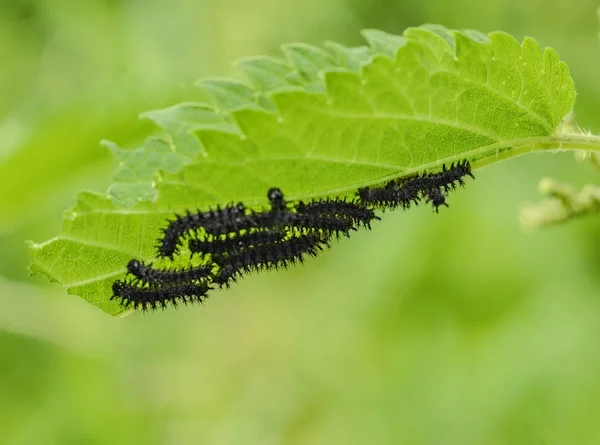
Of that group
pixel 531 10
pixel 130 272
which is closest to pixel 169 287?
pixel 130 272

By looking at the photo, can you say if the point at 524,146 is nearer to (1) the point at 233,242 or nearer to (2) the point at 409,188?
(2) the point at 409,188

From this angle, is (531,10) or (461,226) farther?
(531,10)

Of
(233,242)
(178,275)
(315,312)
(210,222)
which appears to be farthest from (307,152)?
(315,312)

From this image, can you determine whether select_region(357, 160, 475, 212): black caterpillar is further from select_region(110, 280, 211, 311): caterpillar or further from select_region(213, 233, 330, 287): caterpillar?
select_region(110, 280, 211, 311): caterpillar

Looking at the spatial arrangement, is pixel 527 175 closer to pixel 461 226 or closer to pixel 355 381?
pixel 461 226

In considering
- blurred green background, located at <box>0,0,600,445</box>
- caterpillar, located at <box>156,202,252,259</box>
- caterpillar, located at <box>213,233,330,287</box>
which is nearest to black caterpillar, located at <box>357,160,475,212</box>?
caterpillar, located at <box>213,233,330,287</box>

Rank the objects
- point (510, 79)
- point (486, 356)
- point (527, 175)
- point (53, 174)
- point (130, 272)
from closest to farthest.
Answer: point (510, 79), point (130, 272), point (53, 174), point (486, 356), point (527, 175)
